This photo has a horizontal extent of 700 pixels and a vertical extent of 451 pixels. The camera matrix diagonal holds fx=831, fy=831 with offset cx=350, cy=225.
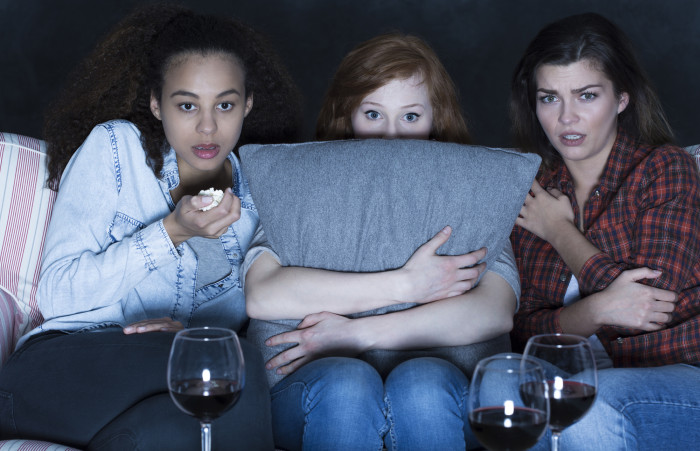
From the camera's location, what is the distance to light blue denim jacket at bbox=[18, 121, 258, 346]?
1893mm

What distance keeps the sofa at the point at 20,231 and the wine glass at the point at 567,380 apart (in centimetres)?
141

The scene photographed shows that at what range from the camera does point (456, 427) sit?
1.58 m

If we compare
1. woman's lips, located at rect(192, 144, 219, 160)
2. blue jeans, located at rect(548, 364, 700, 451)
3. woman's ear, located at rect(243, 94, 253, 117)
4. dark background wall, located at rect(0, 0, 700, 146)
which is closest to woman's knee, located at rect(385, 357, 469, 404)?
blue jeans, located at rect(548, 364, 700, 451)

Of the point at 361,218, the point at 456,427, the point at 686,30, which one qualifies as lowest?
the point at 456,427

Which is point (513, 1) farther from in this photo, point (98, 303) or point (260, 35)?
point (98, 303)

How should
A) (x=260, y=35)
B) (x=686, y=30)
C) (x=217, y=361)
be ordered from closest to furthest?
(x=217, y=361)
(x=260, y=35)
(x=686, y=30)

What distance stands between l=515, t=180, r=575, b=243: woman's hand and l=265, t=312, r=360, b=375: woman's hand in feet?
2.18

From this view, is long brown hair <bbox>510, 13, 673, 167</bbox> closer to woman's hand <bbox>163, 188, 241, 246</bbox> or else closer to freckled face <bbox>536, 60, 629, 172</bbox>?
freckled face <bbox>536, 60, 629, 172</bbox>

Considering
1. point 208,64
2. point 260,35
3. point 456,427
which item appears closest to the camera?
point 456,427

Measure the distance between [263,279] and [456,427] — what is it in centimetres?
55

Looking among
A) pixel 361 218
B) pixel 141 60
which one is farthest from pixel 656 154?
pixel 141 60

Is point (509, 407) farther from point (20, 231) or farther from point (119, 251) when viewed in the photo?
point (20, 231)

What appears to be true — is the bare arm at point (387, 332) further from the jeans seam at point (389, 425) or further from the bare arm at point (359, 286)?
the jeans seam at point (389, 425)

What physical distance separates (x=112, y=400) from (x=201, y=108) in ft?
2.59
